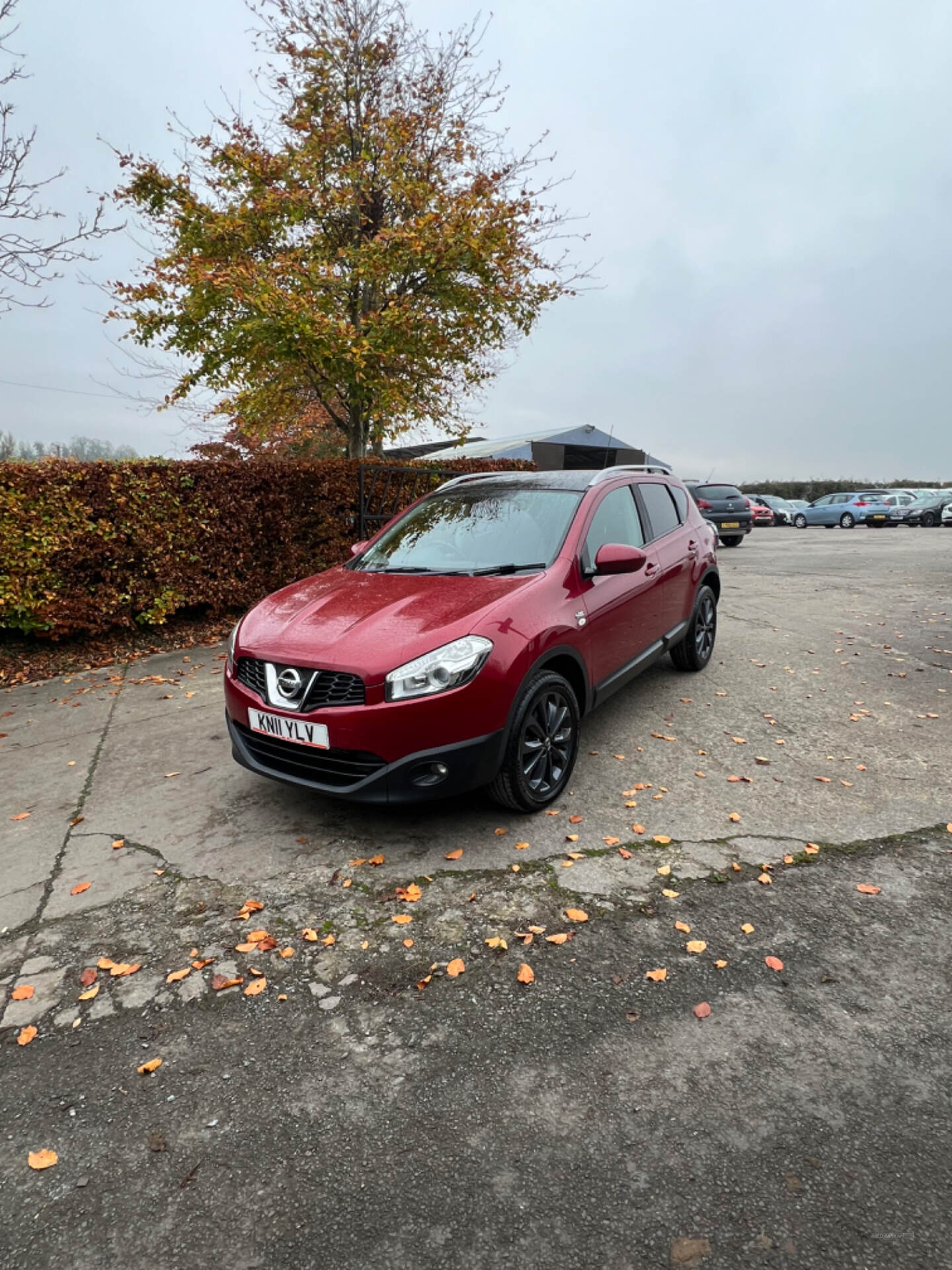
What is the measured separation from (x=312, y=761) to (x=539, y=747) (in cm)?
112

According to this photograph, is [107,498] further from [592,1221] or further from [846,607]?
[846,607]

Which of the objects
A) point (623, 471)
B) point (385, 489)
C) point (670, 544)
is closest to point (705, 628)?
point (670, 544)

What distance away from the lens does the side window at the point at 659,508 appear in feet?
17.5

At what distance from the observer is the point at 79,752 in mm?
4848

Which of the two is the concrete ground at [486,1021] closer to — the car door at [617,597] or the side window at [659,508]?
the car door at [617,597]

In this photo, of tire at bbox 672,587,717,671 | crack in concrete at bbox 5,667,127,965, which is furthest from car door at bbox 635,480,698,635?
crack in concrete at bbox 5,667,127,965

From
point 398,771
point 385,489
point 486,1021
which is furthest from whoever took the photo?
point 385,489

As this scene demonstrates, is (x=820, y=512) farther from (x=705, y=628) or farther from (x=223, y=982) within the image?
(x=223, y=982)

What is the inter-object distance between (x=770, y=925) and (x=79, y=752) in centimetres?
437

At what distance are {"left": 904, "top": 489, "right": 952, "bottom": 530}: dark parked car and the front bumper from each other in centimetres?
3538

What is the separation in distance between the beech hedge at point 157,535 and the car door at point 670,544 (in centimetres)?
460

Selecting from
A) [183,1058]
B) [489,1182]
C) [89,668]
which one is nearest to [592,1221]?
[489,1182]

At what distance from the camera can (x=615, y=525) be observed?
4.71m

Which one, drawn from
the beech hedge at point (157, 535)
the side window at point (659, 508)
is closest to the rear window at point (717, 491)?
the beech hedge at point (157, 535)
